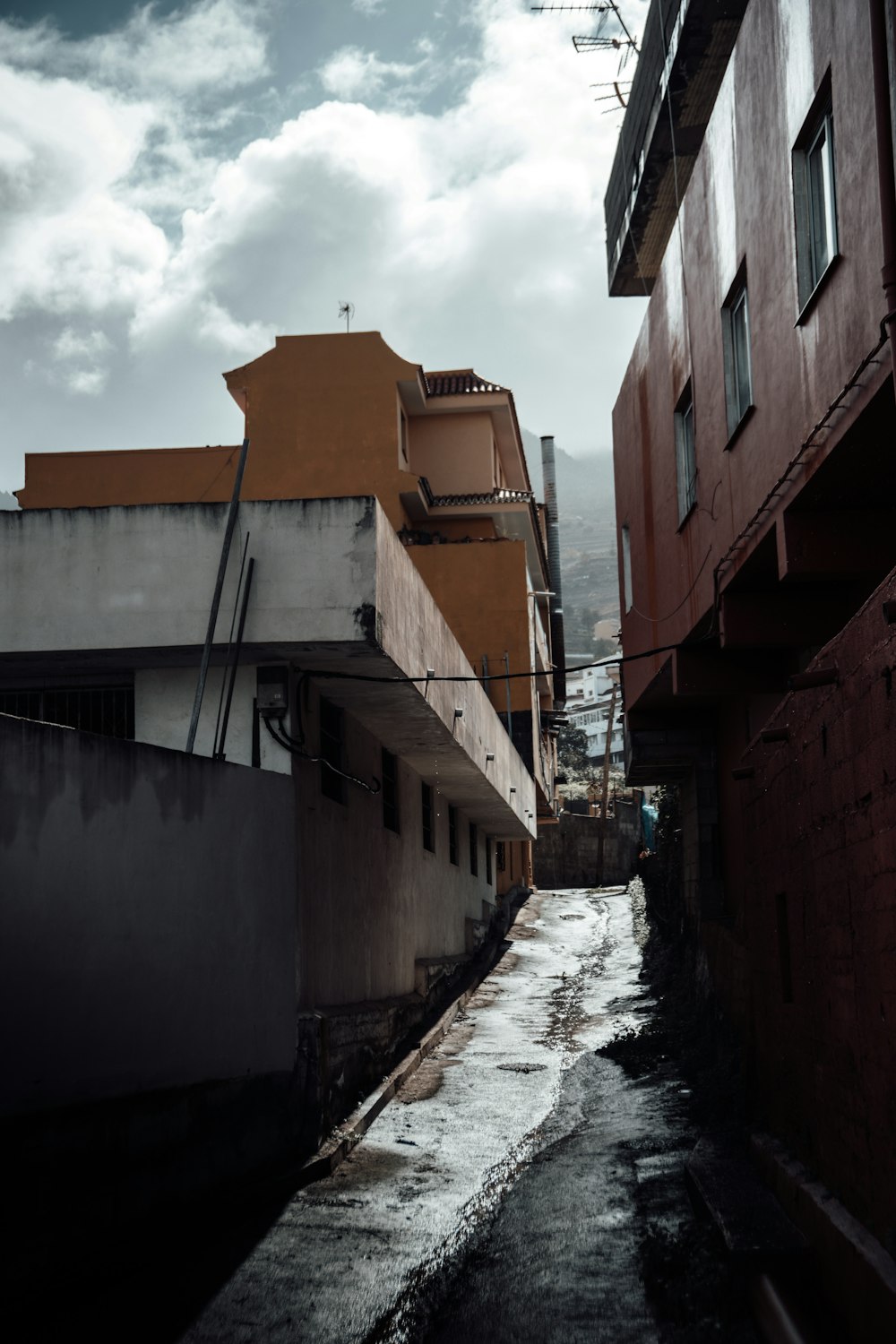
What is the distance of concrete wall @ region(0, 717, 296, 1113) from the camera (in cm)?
708

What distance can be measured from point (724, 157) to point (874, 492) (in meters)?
3.44

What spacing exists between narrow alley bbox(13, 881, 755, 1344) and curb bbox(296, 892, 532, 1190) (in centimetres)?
10

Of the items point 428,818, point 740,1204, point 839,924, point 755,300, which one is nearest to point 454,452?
point 428,818

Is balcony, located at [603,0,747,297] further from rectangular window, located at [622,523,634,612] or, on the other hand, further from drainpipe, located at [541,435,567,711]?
drainpipe, located at [541,435,567,711]

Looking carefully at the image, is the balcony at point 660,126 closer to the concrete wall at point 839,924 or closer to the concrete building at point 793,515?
the concrete building at point 793,515

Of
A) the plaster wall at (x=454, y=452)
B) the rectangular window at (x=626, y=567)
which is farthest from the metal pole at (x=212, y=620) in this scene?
the plaster wall at (x=454, y=452)

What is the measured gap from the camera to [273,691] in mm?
10477

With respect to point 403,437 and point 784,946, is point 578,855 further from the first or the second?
point 784,946

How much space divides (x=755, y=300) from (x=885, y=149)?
2.86 metres

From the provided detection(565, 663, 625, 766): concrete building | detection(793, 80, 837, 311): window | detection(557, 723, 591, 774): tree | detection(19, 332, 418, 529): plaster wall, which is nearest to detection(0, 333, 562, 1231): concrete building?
detection(793, 80, 837, 311): window

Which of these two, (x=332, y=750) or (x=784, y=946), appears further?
(x=332, y=750)

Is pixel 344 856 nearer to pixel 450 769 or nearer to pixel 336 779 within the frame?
pixel 336 779

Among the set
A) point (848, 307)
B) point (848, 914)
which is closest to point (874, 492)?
point (848, 307)

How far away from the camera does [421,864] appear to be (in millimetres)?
18031
